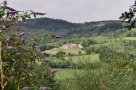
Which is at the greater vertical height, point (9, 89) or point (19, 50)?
point (19, 50)

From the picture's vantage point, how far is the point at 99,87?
1052cm

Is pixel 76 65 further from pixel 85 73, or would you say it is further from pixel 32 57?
pixel 32 57

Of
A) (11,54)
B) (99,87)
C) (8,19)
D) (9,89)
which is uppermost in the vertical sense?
(8,19)

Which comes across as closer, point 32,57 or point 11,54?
point 11,54

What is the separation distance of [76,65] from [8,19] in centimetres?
665

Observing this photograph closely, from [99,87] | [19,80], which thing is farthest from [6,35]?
[99,87]

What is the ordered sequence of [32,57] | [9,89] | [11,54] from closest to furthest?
[9,89] < [11,54] < [32,57]

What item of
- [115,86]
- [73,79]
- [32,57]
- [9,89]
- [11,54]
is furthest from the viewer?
[73,79]

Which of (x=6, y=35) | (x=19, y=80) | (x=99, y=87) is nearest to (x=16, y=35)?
(x=6, y=35)

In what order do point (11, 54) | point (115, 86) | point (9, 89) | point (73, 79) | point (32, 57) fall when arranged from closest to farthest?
point (9, 89), point (11, 54), point (32, 57), point (115, 86), point (73, 79)

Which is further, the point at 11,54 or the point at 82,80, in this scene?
the point at 82,80

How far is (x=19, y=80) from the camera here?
4500 millimetres

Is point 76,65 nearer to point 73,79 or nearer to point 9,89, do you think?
point 73,79

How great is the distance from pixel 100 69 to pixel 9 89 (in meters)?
7.33
